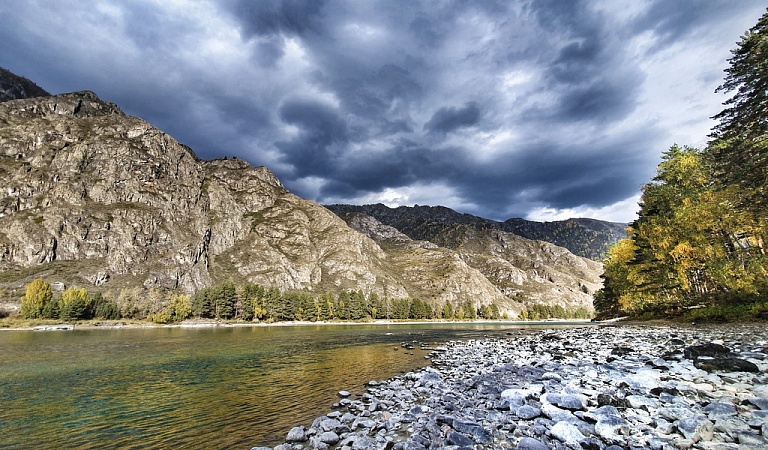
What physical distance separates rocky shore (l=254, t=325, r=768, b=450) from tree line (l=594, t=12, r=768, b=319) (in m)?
20.6

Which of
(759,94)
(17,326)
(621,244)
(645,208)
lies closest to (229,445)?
(759,94)

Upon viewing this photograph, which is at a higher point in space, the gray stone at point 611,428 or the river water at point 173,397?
the gray stone at point 611,428

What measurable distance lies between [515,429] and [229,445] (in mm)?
11321

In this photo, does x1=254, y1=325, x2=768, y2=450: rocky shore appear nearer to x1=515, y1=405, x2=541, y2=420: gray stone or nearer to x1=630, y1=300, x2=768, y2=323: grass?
x1=515, y1=405, x2=541, y2=420: gray stone

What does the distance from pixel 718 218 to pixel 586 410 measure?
42.2 metres

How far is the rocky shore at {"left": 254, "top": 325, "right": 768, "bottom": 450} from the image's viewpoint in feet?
30.3

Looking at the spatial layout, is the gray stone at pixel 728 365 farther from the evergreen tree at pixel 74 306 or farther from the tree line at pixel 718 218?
the evergreen tree at pixel 74 306

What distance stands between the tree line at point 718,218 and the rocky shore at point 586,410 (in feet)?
67.7

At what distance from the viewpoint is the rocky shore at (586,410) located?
30.3 feet

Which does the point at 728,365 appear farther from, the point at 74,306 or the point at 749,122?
the point at 74,306

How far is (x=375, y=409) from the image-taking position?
57.0 ft

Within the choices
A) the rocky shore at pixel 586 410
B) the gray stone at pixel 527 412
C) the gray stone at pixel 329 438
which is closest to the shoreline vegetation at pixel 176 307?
the rocky shore at pixel 586 410

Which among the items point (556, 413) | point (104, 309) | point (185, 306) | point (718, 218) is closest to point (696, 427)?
point (556, 413)

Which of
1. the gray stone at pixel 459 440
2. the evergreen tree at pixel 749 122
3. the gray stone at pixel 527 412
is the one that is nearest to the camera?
the gray stone at pixel 459 440
